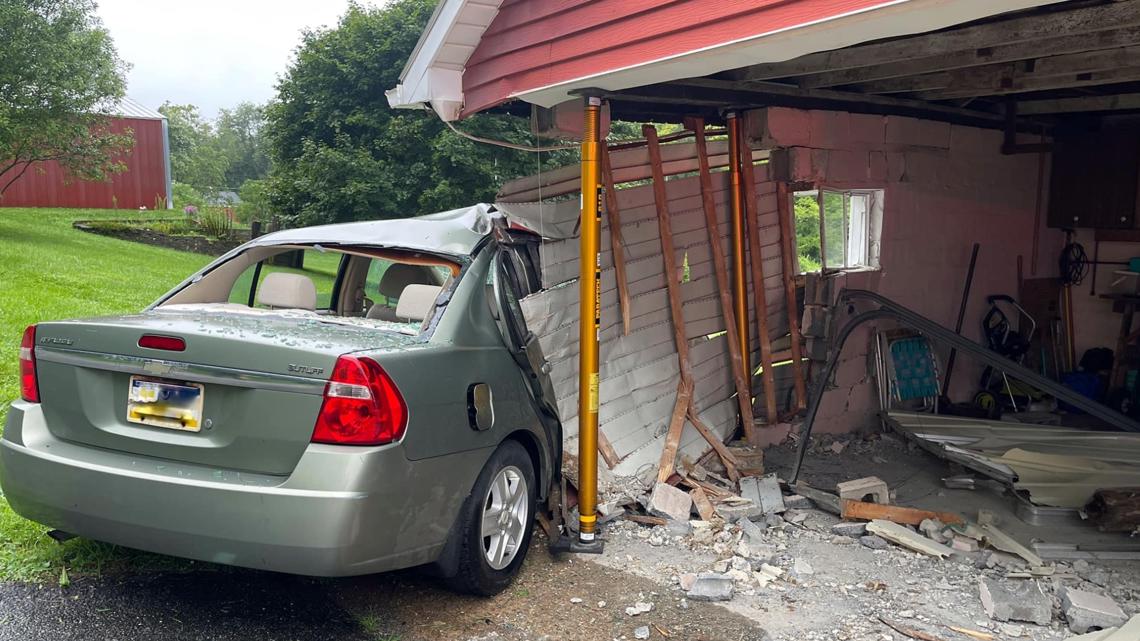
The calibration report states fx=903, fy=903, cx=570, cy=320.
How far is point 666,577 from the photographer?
4398mm

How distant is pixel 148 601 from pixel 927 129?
260 inches

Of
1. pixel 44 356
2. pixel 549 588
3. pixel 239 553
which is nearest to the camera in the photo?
pixel 239 553

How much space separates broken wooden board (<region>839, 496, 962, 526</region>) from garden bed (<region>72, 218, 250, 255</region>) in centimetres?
1687

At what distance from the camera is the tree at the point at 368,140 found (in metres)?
18.6

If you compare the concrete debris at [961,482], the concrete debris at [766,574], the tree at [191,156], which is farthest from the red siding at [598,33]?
the tree at [191,156]

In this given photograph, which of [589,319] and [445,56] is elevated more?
[445,56]

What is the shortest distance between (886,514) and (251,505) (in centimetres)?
367

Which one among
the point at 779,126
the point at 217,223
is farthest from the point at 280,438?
the point at 217,223

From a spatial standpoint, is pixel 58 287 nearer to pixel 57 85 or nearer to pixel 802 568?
pixel 57 85

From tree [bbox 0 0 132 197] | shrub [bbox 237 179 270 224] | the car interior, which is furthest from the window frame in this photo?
shrub [bbox 237 179 270 224]

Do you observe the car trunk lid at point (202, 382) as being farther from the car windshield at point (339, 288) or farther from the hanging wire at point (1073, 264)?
the hanging wire at point (1073, 264)

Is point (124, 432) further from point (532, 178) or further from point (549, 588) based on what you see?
point (532, 178)

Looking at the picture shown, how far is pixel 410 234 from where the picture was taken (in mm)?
4398

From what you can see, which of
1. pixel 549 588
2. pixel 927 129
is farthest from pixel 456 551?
pixel 927 129
